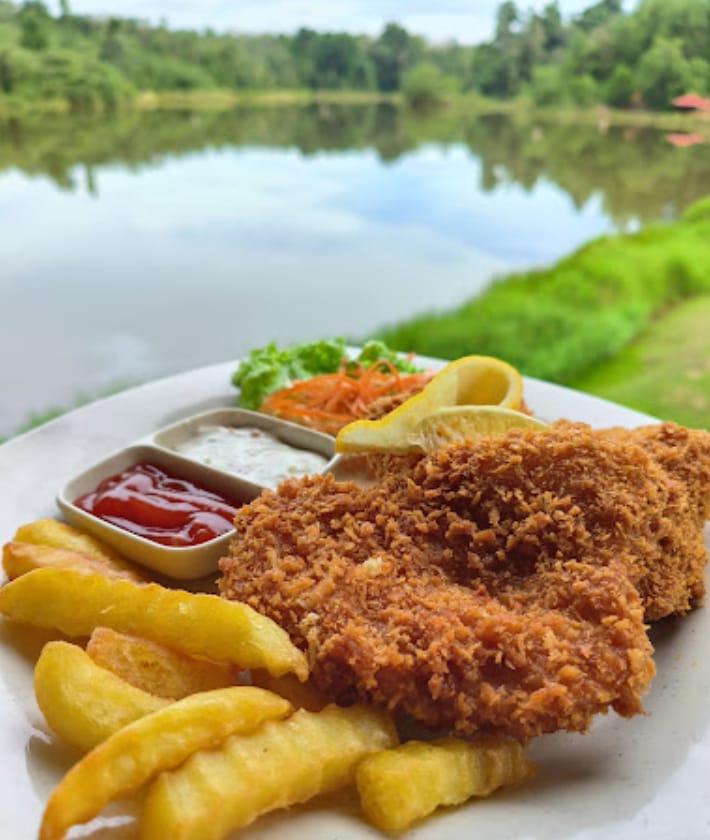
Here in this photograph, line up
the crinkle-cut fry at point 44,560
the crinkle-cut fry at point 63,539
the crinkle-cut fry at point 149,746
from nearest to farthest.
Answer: the crinkle-cut fry at point 149,746, the crinkle-cut fry at point 44,560, the crinkle-cut fry at point 63,539

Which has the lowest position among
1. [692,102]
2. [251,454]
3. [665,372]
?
[665,372]

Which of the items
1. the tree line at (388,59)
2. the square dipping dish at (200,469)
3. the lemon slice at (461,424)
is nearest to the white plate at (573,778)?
the square dipping dish at (200,469)

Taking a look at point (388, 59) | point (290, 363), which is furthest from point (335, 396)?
point (388, 59)

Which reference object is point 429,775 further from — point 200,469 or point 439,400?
point 200,469

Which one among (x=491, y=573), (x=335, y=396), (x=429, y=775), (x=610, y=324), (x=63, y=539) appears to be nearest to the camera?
(x=429, y=775)

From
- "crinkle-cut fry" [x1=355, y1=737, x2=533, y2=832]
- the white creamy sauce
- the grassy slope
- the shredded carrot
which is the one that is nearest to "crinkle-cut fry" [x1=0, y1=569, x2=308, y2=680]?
"crinkle-cut fry" [x1=355, y1=737, x2=533, y2=832]

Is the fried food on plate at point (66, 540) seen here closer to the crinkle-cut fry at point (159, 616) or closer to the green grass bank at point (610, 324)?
the crinkle-cut fry at point (159, 616)

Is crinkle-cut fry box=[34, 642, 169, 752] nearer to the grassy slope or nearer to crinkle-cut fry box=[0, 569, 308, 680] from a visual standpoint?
crinkle-cut fry box=[0, 569, 308, 680]
